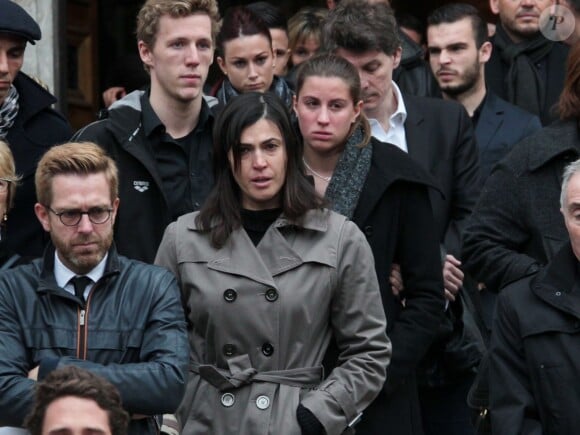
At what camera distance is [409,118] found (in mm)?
7680

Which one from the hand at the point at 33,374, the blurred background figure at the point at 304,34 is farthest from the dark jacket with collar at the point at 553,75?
the hand at the point at 33,374

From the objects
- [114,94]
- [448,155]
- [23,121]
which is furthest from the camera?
[114,94]

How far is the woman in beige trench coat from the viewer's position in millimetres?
6164

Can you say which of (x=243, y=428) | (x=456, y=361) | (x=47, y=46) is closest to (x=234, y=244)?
(x=243, y=428)

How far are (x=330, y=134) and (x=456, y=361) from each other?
1.12 m

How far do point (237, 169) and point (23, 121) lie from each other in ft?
4.16

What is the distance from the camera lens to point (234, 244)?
6.30 meters

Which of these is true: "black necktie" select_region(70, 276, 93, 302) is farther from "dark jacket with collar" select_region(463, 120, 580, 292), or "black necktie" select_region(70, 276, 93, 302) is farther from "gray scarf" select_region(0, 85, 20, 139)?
"dark jacket with collar" select_region(463, 120, 580, 292)

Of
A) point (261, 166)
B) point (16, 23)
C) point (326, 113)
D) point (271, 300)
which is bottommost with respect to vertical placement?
point (271, 300)

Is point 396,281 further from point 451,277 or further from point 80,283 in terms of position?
point 80,283

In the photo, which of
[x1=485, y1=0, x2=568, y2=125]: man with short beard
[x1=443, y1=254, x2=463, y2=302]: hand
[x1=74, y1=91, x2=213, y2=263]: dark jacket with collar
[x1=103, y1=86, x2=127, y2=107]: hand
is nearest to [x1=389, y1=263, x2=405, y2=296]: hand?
[x1=443, y1=254, x2=463, y2=302]: hand

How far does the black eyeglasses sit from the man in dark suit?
1814mm

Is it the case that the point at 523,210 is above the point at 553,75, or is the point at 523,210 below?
below

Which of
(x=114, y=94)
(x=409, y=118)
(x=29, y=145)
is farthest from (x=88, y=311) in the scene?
(x=114, y=94)
